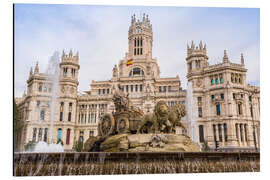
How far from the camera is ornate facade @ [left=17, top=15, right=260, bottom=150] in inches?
2060

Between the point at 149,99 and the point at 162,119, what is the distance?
41.2 m

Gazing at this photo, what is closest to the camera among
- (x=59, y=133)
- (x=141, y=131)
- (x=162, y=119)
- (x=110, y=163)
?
(x=110, y=163)

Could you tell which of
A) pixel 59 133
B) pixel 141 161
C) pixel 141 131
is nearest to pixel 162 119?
pixel 141 131

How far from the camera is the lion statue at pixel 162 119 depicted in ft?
58.0

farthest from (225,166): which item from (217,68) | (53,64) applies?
(217,68)

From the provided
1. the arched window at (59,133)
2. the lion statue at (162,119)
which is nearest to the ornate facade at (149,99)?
the arched window at (59,133)

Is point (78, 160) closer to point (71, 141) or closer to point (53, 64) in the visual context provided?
point (53, 64)

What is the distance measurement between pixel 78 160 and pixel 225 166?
816cm

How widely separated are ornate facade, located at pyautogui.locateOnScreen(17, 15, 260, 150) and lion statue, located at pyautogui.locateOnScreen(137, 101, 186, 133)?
36255mm

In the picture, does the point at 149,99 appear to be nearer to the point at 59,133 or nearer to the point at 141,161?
the point at 59,133

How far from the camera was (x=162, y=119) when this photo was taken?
17.7 m

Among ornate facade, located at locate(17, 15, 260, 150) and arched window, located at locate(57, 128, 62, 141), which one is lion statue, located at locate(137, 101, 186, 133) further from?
arched window, located at locate(57, 128, 62, 141)

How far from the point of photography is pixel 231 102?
51969mm

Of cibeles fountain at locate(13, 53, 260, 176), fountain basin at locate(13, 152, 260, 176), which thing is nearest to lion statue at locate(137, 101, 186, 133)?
cibeles fountain at locate(13, 53, 260, 176)
